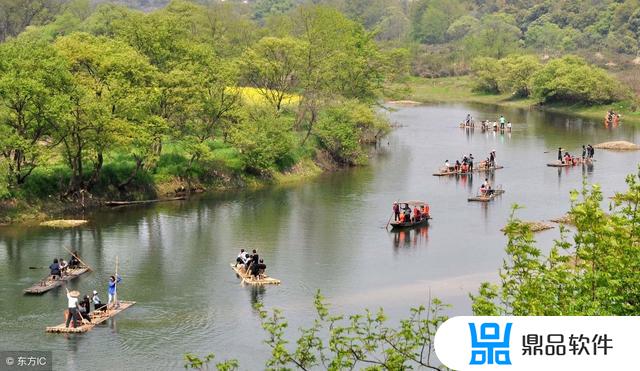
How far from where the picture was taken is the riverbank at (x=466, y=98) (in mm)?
131425

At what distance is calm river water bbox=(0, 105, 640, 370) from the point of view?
41.7m

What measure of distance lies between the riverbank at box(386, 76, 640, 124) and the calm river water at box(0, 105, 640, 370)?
3767 cm

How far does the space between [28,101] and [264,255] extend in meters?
19.3

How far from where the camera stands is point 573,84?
Answer: 13988 centimetres

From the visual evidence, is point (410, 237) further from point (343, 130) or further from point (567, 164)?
point (567, 164)

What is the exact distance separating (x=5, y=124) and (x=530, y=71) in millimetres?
107907

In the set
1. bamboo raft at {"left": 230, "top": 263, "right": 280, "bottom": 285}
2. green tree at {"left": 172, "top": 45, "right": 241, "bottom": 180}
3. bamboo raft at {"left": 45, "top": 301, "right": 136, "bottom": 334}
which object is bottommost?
bamboo raft at {"left": 45, "top": 301, "right": 136, "bottom": 334}

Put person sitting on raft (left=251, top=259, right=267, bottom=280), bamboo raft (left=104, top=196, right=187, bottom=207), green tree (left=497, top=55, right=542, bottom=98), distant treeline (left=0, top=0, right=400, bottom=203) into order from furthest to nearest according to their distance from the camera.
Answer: green tree (left=497, top=55, right=542, bottom=98) < bamboo raft (left=104, top=196, right=187, bottom=207) < distant treeline (left=0, top=0, right=400, bottom=203) < person sitting on raft (left=251, top=259, right=267, bottom=280)

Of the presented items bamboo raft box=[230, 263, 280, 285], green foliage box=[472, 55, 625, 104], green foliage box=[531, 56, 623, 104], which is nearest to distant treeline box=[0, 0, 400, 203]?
bamboo raft box=[230, 263, 280, 285]

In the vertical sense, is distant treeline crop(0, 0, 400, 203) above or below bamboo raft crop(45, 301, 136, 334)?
above

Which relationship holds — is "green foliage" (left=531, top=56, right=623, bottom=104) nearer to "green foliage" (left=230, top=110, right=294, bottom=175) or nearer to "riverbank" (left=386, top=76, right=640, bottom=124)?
"riverbank" (left=386, top=76, right=640, bottom=124)

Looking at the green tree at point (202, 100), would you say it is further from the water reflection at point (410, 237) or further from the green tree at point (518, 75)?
the green tree at point (518, 75)

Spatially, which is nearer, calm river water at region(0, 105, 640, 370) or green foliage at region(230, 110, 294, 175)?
calm river water at region(0, 105, 640, 370)

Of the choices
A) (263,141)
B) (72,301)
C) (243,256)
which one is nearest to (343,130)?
(263,141)
